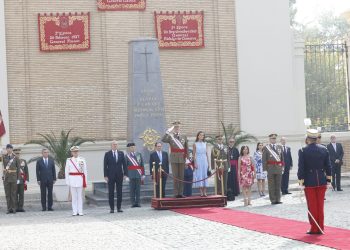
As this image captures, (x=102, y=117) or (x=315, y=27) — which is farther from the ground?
(x=315, y=27)

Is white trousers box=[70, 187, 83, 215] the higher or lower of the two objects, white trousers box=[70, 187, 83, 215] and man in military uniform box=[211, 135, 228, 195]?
the lower

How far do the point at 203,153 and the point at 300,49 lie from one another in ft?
27.3

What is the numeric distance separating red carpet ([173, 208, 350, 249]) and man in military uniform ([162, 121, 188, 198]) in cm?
92

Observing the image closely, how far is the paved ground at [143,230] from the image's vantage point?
13.3 metres

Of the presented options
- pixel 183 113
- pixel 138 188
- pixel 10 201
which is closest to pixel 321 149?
pixel 138 188

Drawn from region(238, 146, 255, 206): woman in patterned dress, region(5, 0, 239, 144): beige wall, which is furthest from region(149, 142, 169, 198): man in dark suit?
region(5, 0, 239, 144): beige wall

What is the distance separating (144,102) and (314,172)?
403 inches

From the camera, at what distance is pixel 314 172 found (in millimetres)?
14688

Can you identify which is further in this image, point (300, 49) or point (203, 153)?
point (300, 49)

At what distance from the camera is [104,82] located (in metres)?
28.5

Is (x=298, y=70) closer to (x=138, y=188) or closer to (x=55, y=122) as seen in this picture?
(x=55, y=122)

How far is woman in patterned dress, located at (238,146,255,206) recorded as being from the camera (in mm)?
21062

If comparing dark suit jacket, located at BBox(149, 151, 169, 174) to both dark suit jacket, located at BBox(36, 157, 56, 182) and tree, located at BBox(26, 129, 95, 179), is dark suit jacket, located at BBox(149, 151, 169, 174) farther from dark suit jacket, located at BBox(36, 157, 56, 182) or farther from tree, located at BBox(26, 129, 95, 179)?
tree, located at BBox(26, 129, 95, 179)

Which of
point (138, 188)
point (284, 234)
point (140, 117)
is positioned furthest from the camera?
point (140, 117)
